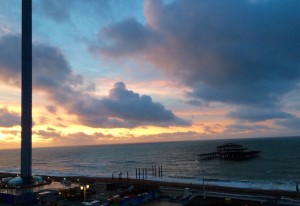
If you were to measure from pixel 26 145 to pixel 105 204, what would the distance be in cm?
1556

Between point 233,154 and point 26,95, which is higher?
point 26,95

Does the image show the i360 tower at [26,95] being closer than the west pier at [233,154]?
Yes

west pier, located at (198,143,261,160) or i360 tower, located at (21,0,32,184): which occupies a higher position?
i360 tower, located at (21,0,32,184)

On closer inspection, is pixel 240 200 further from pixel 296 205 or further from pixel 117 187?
pixel 117 187

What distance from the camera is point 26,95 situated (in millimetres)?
39594

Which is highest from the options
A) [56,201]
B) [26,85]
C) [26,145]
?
[26,85]

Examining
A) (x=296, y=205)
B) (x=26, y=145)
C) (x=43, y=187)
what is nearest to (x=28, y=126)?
(x=26, y=145)

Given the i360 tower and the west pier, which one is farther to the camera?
the west pier

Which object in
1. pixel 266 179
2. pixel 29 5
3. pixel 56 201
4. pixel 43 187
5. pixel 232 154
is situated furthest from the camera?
pixel 232 154

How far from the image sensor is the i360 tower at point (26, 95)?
129ft

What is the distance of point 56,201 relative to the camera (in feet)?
104

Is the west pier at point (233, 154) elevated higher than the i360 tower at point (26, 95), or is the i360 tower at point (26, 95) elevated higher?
the i360 tower at point (26, 95)

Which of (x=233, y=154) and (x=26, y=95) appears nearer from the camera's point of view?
(x=26, y=95)

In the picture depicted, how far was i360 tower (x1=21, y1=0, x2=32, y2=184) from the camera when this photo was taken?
129 ft
